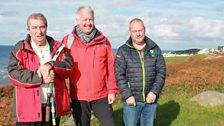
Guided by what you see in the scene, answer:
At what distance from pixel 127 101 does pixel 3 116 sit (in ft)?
24.2

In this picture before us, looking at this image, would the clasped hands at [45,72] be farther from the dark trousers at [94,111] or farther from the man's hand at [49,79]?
the dark trousers at [94,111]

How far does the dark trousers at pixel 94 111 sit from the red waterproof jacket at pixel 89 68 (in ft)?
0.34

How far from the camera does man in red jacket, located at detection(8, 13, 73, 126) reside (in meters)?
6.22

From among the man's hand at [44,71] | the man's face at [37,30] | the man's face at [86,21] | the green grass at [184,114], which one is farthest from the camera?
the green grass at [184,114]

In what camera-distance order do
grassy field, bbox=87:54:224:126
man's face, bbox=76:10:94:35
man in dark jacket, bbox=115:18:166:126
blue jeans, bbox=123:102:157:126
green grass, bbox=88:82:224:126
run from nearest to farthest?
man's face, bbox=76:10:94:35
man in dark jacket, bbox=115:18:166:126
blue jeans, bbox=123:102:157:126
green grass, bbox=88:82:224:126
grassy field, bbox=87:54:224:126

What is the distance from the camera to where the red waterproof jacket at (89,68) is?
7.19 m

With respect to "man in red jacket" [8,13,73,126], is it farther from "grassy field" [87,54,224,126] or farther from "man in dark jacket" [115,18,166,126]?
"grassy field" [87,54,224,126]

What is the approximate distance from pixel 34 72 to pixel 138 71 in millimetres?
2049

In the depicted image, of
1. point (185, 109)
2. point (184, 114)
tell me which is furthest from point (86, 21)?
point (185, 109)

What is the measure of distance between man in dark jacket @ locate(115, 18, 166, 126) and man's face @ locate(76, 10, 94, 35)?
766 mm

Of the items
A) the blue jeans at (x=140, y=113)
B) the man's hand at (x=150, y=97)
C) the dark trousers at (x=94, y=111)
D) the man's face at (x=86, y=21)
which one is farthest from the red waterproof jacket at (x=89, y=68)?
the man's hand at (x=150, y=97)

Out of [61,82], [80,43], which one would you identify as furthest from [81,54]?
[61,82]

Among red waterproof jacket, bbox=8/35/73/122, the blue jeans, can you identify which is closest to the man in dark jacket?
the blue jeans

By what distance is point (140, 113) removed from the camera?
7691mm
